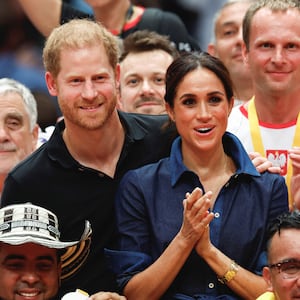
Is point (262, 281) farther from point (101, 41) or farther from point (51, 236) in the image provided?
point (101, 41)

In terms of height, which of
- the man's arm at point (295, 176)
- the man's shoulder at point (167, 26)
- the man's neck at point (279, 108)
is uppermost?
the man's shoulder at point (167, 26)

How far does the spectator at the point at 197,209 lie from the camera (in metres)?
6.35

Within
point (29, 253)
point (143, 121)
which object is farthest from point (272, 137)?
point (29, 253)

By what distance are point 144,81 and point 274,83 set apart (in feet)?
4.70

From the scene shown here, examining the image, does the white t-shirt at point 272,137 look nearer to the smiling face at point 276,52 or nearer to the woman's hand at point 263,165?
the smiling face at point 276,52

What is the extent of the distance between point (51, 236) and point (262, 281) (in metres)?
1.16

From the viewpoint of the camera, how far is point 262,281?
6387 mm

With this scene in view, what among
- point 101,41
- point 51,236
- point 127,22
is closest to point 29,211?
point 51,236

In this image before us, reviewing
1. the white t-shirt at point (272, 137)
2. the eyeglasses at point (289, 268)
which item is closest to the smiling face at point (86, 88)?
the white t-shirt at point (272, 137)

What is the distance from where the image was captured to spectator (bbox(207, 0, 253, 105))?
28.4ft

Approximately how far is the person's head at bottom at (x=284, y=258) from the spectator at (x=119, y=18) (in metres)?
3.15

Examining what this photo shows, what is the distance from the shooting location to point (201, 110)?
6.65m

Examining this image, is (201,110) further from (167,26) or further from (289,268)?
(167,26)

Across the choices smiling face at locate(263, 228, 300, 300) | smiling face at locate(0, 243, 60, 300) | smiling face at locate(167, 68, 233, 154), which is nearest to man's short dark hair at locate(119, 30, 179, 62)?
smiling face at locate(167, 68, 233, 154)
